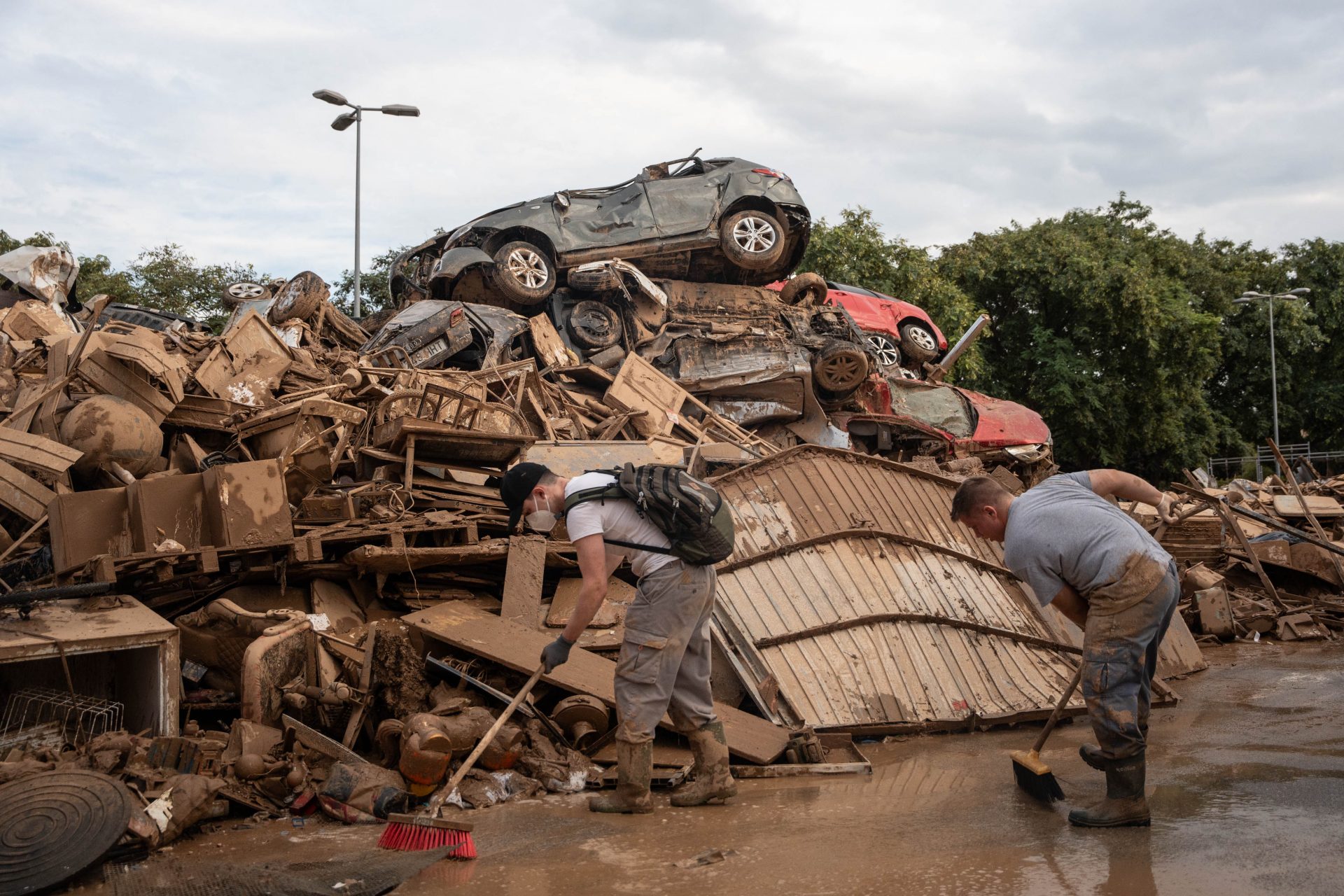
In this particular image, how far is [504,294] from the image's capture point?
14945 mm

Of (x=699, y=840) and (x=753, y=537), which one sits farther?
(x=753, y=537)

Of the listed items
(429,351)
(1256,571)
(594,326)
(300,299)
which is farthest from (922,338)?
(300,299)

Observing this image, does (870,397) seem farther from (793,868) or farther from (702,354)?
(793,868)

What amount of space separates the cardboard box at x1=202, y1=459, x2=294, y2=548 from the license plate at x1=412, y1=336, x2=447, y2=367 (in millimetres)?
5696

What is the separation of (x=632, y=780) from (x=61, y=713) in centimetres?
333

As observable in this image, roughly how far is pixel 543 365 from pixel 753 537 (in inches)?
237

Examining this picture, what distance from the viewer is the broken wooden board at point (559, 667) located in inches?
245

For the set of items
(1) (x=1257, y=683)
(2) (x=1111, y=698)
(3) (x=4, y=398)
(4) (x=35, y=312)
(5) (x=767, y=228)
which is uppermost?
(5) (x=767, y=228)

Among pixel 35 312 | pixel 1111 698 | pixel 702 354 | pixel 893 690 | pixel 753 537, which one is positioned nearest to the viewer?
pixel 1111 698

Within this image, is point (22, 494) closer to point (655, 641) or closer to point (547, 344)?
point (655, 641)

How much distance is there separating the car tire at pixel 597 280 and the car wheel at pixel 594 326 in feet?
0.79

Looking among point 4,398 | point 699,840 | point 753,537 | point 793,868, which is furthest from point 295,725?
point 4,398

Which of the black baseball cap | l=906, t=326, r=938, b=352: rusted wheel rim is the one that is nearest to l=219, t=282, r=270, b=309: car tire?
l=906, t=326, r=938, b=352: rusted wheel rim

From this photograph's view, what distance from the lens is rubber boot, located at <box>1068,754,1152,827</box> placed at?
15.0 feet
